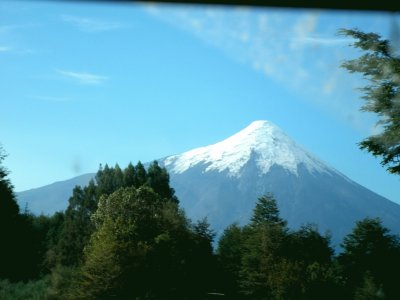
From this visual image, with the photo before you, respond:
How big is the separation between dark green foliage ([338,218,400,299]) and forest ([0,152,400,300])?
0.40 ft

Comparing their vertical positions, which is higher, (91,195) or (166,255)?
(91,195)

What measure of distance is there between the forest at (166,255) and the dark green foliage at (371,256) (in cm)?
12

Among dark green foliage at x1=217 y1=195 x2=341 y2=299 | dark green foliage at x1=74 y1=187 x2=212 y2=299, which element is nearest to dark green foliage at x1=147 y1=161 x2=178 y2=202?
dark green foliage at x1=217 y1=195 x2=341 y2=299

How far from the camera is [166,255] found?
160 ft

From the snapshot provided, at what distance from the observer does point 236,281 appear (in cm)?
6225

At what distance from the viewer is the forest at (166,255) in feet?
149

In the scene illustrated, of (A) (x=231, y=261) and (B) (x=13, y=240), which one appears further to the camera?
(A) (x=231, y=261)

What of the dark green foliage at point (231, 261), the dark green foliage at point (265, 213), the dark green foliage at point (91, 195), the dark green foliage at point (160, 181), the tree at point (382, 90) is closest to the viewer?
the tree at point (382, 90)

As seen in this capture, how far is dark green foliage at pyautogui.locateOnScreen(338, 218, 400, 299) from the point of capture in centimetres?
6331

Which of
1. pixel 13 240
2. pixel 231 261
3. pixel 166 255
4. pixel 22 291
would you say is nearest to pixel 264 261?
pixel 166 255

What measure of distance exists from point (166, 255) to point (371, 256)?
30327mm

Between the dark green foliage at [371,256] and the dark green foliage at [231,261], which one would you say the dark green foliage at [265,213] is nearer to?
the dark green foliage at [231,261]

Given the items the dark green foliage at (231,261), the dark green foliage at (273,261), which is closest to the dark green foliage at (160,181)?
the dark green foliage at (273,261)

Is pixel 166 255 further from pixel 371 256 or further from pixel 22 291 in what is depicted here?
pixel 371 256
